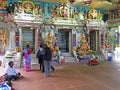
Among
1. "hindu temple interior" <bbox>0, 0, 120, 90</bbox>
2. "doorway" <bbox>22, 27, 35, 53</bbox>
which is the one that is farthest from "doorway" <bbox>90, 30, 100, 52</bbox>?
"doorway" <bbox>22, 27, 35, 53</bbox>

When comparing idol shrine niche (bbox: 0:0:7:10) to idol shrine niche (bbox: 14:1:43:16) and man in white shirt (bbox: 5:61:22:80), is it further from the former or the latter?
man in white shirt (bbox: 5:61:22:80)

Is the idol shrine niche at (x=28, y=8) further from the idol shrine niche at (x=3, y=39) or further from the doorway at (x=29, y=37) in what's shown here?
the idol shrine niche at (x=3, y=39)

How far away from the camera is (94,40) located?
17953 mm

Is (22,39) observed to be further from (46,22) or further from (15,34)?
(46,22)

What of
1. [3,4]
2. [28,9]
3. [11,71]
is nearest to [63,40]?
[28,9]

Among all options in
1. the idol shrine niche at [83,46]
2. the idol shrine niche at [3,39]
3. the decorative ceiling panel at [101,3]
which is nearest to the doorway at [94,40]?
the idol shrine niche at [83,46]

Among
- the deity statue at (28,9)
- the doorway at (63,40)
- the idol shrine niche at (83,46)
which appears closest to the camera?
the deity statue at (28,9)

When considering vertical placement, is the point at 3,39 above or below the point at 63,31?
below

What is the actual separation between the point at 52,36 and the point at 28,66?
5782 millimetres

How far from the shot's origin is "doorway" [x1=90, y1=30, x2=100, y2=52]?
17688mm

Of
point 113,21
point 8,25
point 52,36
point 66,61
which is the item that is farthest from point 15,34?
point 113,21

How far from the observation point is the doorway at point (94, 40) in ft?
58.0

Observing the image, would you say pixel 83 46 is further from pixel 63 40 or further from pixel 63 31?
pixel 63 31

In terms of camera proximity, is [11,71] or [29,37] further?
[29,37]
